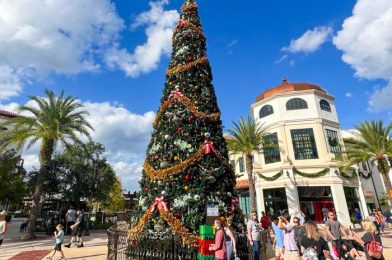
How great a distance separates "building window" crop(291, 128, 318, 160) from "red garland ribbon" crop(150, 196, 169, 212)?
21.6 m

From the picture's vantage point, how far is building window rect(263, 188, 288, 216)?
25.0 meters

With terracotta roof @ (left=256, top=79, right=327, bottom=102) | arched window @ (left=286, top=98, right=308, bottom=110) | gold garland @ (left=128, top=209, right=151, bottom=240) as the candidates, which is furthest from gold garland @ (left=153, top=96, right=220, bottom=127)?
terracotta roof @ (left=256, top=79, right=327, bottom=102)

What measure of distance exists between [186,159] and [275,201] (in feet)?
68.5

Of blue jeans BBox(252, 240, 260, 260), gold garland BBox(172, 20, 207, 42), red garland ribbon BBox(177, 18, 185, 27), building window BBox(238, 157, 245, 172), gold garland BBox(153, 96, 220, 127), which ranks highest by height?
red garland ribbon BBox(177, 18, 185, 27)

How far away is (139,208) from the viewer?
782cm

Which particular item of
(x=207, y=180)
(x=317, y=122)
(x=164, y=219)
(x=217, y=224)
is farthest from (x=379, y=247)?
(x=317, y=122)

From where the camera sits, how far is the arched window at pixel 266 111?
28484mm

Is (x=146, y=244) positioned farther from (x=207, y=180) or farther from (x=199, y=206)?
(x=207, y=180)


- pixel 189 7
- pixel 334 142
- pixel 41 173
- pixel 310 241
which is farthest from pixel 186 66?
pixel 334 142

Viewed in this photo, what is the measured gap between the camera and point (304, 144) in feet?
85.1

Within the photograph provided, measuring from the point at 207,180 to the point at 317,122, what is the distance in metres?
22.6

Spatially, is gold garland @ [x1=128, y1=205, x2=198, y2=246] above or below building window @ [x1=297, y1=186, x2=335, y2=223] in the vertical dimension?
below

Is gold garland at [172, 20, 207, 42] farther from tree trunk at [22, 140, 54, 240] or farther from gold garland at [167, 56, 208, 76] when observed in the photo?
tree trunk at [22, 140, 54, 240]

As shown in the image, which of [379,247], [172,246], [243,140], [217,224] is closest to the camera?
[379,247]
